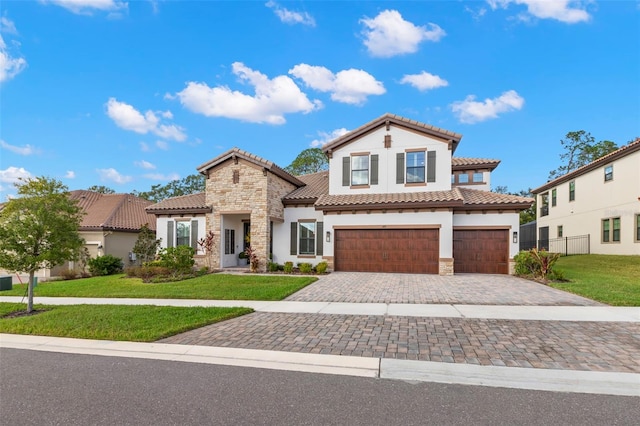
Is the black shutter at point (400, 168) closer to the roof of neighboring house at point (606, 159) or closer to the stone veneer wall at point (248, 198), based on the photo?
the stone veneer wall at point (248, 198)

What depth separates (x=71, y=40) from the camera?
1347cm

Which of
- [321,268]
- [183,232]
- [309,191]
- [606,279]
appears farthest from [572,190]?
[183,232]

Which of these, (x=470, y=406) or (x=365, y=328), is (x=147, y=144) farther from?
(x=470, y=406)

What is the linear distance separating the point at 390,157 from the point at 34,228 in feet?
50.0

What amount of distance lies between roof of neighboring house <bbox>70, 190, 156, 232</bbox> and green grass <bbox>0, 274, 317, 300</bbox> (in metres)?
9.10

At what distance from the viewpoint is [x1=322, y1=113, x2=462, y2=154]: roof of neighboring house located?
55.6ft

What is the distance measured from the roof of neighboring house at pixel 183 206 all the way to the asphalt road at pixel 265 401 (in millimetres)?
14179

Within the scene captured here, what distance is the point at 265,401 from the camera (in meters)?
3.79

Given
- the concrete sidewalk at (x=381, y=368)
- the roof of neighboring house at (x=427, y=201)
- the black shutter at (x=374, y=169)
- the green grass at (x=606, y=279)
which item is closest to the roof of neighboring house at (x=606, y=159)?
the green grass at (x=606, y=279)

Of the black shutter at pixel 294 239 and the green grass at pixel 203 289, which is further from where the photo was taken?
the black shutter at pixel 294 239

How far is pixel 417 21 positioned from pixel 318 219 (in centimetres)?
1083

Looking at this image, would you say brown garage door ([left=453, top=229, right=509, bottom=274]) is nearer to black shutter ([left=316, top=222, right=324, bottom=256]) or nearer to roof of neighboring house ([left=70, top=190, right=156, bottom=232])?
black shutter ([left=316, top=222, right=324, bottom=256])

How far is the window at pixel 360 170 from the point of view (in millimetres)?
18188

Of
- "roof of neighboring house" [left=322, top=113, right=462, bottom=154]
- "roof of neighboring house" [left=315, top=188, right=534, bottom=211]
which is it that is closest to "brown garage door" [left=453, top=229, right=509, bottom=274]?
"roof of neighboring house" [left=315, top=188, right=534, bottom=211]
